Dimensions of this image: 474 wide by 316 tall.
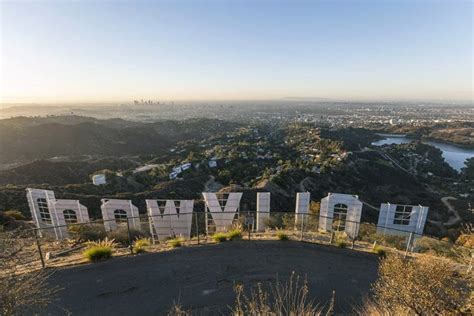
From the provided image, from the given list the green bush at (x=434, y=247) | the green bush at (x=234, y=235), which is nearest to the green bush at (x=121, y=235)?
the green bush at (x=234, y=235)

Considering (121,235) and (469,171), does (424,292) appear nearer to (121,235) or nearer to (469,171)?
(121,235)

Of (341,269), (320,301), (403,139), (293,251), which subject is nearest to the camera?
(320,301)

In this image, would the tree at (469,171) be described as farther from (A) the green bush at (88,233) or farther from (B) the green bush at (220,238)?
(A) the green bush at (88,233)

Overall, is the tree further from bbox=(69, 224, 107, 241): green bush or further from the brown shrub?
bbox=(69, 224, 107, 241): green bush

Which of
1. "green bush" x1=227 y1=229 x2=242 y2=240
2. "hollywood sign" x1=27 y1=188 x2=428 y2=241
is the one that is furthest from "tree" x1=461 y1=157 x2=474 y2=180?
"green bush" x1=227 y1=229 x2=242 y2=240

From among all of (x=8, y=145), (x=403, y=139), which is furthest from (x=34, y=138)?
(x=403, y=139)

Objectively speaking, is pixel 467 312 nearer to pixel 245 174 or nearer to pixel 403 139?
pixel 245 174
